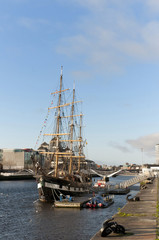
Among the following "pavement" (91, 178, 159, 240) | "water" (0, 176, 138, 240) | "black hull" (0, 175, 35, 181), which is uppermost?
"pavement" (91, 178, 159, 240)

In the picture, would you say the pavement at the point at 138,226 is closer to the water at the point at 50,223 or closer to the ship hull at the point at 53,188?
the water at the point at 50,223

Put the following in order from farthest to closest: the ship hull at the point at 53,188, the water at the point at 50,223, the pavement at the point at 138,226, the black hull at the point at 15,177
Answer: the black hull at the point at 15,177
the ship hull at the point at 53,188
the water at the point at 50,223
the pavement at the point at 138,226

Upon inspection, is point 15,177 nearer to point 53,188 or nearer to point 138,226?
point 53,188

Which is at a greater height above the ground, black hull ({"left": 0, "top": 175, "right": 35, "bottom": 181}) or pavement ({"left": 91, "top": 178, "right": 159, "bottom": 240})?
pavement ({"left": 91, "top": 178, "right": 159, "bottom": 240})

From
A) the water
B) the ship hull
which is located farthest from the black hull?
the water

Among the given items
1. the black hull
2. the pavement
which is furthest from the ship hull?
the black hull

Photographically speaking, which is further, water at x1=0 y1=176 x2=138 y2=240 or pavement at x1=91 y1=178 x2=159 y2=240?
water at x1=0 y1=176 x2=138 y2=240

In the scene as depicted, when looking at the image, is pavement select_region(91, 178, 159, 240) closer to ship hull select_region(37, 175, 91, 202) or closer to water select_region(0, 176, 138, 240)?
water select_region(0, 176, 138, 240)

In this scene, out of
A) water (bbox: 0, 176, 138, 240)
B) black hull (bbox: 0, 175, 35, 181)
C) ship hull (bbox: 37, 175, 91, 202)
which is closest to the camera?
water (bbox: 0, 176, 138, 240)

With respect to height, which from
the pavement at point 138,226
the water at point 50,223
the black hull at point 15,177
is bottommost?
the black hull at point 15,177

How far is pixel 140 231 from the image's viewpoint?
Answer: 25.3 meters

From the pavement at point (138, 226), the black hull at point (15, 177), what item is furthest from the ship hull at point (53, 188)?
the black hull at point (15, 177)

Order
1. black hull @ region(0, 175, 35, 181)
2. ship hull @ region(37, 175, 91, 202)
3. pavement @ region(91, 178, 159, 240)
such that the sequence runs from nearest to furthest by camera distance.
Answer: pavement @ region(91, 178, 159, 240) < ship hull @ region(37, 175, 91, 202) < black hull @ region(0, 175, 35, 181)

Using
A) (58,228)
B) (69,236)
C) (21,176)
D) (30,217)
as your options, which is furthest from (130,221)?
(21,176)
